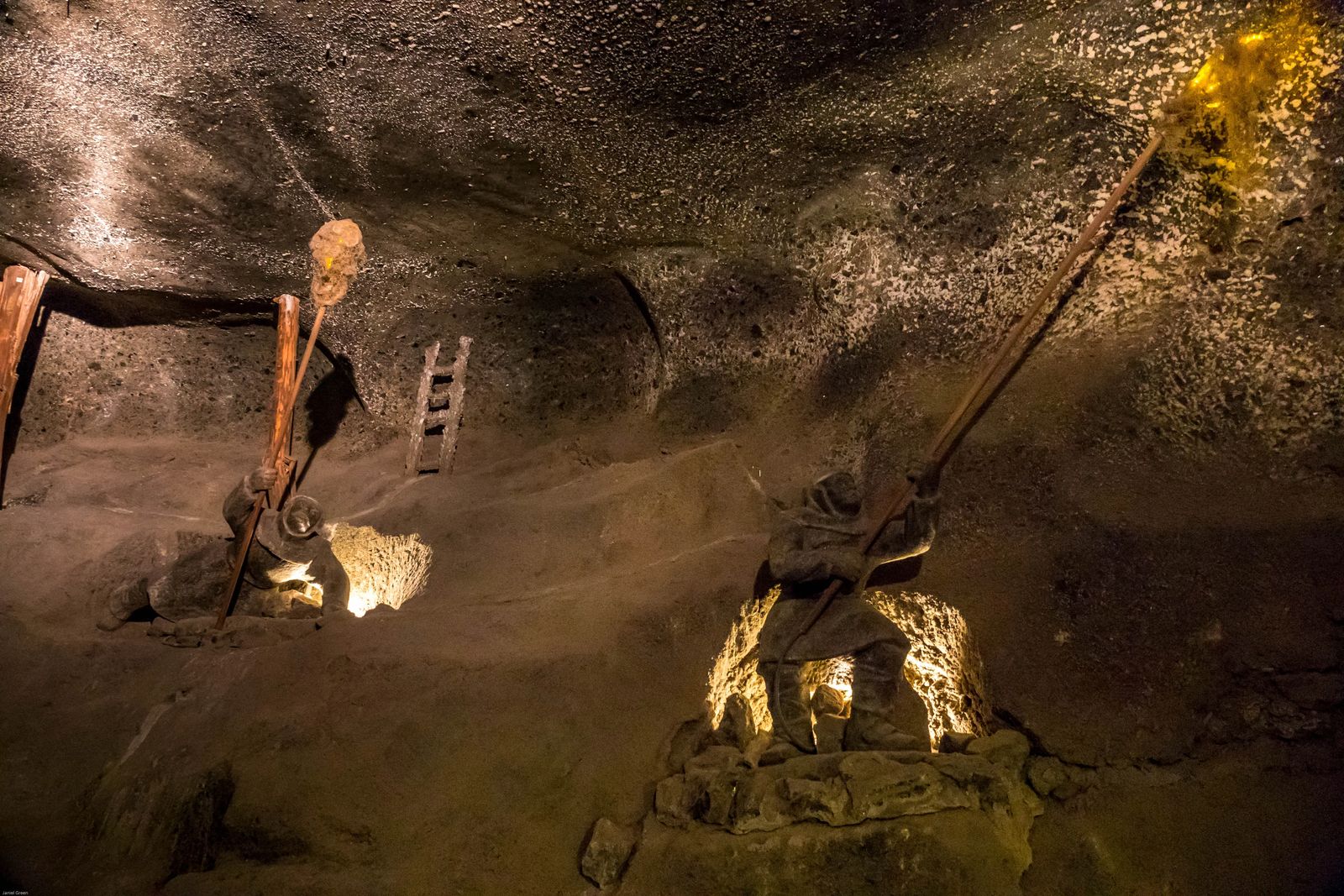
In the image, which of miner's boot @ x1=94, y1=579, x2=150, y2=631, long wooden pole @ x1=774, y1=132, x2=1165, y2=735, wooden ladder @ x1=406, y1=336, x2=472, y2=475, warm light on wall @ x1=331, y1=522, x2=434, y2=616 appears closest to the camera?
long wooden pole @ x1=774, y1=132, x2=1165, y2=735

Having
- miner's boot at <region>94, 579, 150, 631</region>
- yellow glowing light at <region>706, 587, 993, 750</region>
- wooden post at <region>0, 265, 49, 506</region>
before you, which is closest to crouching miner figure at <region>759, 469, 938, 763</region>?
yellow glowing light at <region>706, 587, 993, 750</region>

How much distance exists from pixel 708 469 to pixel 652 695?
1600 millimetres

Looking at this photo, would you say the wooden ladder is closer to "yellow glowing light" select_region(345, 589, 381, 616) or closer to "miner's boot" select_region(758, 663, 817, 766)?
"yellow glowing light" select_region(345, 589, 381, 616)

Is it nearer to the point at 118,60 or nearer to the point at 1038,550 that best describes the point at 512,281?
the point at 118,60

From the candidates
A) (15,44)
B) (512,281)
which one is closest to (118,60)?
(15,44)

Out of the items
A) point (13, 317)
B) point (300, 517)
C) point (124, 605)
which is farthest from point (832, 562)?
point (13, 317)

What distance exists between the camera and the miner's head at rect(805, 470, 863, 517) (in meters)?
3.75

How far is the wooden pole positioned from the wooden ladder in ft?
4.44

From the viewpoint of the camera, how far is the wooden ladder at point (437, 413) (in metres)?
6.43

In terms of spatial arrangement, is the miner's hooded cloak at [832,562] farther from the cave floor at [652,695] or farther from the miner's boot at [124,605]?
the miner's boot at [124,605]

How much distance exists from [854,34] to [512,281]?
301 cm

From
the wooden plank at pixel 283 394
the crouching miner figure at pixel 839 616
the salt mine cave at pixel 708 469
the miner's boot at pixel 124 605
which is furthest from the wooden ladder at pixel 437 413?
the crouching miner figure at pixel 839 616

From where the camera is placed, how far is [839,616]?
3.62 metres

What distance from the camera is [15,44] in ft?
15.8
